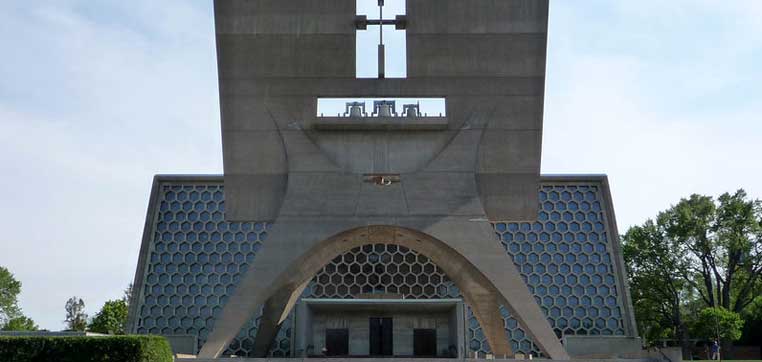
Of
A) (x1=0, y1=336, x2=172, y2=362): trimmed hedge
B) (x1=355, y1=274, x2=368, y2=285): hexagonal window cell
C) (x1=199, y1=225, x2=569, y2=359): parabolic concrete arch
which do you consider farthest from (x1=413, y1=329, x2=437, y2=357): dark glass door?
(x1=0, y1=336, x2=172, y2=362): trimmed hedge

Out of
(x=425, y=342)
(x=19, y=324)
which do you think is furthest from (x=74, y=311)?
(x=425, y=342)

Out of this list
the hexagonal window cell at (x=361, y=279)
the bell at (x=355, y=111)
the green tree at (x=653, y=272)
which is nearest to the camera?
the bell at (x=355, y=111)

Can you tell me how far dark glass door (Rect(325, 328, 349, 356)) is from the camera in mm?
29312

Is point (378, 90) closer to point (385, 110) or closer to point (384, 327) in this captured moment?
point (385, 110)

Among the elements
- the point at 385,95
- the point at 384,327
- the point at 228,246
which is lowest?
the point at 384,327

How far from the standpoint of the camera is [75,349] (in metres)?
14.5

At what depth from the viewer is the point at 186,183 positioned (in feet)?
115

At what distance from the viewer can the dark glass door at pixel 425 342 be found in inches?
1163

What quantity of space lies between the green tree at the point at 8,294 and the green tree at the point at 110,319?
6074mm

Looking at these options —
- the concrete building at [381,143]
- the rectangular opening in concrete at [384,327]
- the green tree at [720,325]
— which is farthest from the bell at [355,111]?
the green tree at [720,325]

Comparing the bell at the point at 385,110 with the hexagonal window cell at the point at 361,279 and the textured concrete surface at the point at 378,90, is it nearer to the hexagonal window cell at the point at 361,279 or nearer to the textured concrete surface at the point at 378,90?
the textured concrete surface at the point at 378,90

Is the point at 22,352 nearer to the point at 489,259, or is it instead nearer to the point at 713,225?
the point at 489,259

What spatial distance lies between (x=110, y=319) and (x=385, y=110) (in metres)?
29.3

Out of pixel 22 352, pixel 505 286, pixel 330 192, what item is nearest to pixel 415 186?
pixel 330 192
